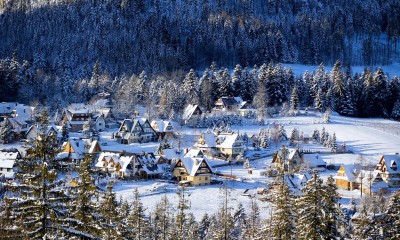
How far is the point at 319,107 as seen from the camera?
71.6 meters

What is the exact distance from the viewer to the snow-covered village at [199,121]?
575 inches

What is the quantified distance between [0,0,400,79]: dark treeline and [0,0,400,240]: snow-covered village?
16.7 inches

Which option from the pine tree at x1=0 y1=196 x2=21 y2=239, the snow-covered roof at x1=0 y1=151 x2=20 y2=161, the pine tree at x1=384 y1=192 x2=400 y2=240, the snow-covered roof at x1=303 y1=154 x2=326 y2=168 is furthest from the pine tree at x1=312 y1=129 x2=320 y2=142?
the pine tree at x1=0 y1=196 x2=21 y2=239

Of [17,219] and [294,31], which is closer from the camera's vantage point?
[17,219]

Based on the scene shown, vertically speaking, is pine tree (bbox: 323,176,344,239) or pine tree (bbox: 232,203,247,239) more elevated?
pine tree (bbox: 323,176,344,239)

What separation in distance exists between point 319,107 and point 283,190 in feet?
191

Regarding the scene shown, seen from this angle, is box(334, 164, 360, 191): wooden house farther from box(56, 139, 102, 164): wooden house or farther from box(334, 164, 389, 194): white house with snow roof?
box(56, 139, 102, 164): wooden house

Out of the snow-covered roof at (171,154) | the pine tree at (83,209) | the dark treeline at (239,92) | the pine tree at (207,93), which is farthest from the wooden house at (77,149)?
the pine tree at (83,209)

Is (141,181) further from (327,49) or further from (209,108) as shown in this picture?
(327,49)

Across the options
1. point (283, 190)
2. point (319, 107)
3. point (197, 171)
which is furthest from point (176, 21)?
point (283, 190)

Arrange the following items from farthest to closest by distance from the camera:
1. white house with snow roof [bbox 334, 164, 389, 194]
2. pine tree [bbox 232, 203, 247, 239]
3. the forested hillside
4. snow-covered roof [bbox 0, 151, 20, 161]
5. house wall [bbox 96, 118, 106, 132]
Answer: the forested hillside < house wall [bbox 96, 118, 106, 132] < snow-covered roof [bbox 0, 151, 20, 161] < white house with snow roof [bbox 334, 164, 389, 194] < pine tree [bbox 232, 203, 247, 239]

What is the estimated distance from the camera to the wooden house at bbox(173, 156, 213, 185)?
145 ft

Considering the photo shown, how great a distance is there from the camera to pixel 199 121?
65375 mm

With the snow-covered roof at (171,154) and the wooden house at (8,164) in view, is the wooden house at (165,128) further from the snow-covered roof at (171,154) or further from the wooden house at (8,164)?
the wooden house at (8,164)
